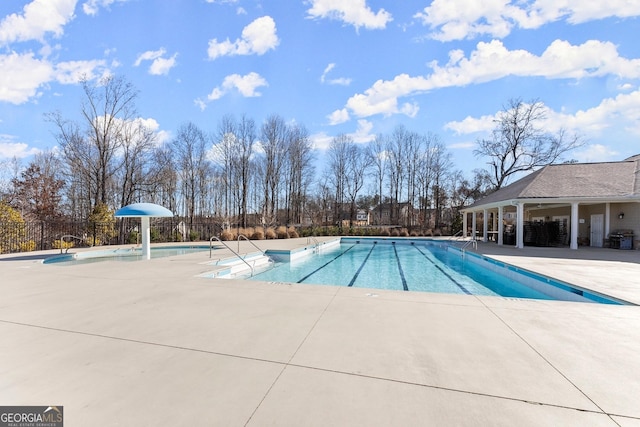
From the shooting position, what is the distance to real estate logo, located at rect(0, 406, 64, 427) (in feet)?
5.92

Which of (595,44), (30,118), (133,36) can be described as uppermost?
(595,44)

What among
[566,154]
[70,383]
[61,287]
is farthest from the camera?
[566,154]

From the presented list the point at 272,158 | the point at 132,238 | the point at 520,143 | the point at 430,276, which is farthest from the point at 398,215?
the point at 132,238

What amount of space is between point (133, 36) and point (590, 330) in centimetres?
1388

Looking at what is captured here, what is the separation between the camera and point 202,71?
13.2 metres

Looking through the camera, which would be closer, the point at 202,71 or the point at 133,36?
the point at 133,36

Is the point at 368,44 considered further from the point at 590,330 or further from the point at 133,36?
the point at 590,330

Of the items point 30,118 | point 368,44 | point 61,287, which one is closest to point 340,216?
point 368,44

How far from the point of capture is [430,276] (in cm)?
884

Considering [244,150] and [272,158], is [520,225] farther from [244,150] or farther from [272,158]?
[244,150]

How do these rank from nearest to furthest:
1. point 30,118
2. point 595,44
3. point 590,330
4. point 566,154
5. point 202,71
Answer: point 590,330
point 595,44
point 202,71
point 30,118
point 566,154

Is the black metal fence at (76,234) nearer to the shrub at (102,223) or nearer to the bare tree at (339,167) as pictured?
the shrub at (102,223)

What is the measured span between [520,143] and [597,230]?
14.5 m

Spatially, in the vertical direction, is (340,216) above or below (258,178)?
below
